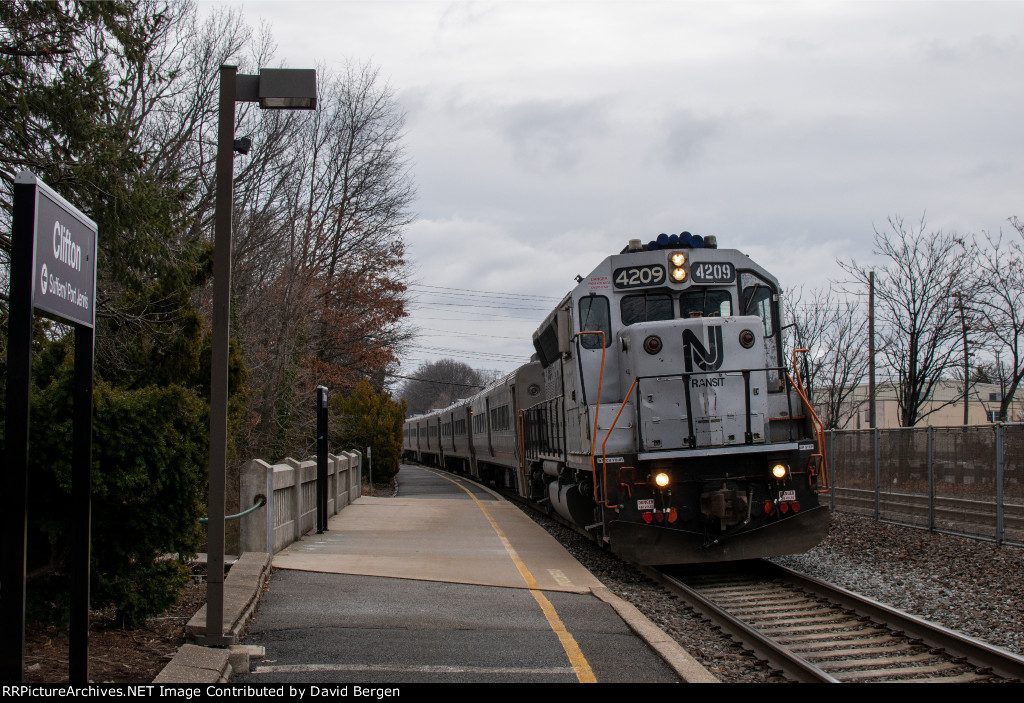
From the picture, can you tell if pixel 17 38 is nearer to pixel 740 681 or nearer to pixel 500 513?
pixel 740 681

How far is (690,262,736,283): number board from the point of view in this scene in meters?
10.7

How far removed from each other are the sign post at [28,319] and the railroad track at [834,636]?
15.6ft

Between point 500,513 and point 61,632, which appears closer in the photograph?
point 61,632

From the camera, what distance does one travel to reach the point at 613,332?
10727 millimetres

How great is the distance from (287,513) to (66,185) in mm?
5135

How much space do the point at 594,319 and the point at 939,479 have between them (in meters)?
8.07

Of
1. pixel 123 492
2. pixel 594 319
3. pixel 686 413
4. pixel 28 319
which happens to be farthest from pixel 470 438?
pixel 28 319

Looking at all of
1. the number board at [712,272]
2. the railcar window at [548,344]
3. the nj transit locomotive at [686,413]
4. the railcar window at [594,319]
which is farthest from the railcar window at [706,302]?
the railcar window at [548,344]

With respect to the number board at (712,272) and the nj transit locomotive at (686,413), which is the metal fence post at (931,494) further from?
the number board at (712,272)

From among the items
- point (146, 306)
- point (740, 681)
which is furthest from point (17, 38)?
point (740, 681)

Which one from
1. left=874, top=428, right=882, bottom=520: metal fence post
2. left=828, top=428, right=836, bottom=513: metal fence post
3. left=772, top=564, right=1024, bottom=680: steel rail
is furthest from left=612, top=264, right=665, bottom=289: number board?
left=828, top=428, right=836, bottom=513: metal fence post

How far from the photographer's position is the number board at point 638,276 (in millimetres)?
10727

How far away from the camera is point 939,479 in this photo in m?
15.0
